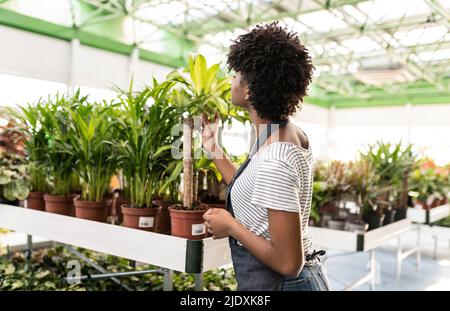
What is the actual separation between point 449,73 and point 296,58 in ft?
35.8

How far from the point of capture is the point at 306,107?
12414 millimetres

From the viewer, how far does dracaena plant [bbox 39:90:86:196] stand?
6.28 ft

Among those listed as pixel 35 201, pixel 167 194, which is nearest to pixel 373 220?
pixel 167 194

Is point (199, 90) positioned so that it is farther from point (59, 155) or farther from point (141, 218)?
point (59, 155)

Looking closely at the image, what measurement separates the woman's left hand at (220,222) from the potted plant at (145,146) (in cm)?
60

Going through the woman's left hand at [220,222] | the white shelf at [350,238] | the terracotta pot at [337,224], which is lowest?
the white shelf at [350,238]

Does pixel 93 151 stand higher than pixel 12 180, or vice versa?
pixel 93 151

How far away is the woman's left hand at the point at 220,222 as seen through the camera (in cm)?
100

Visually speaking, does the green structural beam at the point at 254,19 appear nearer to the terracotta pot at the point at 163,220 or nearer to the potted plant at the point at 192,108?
the potted plant at the point at 192,108

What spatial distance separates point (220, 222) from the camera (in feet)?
3.34

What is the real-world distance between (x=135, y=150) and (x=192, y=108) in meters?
0.31

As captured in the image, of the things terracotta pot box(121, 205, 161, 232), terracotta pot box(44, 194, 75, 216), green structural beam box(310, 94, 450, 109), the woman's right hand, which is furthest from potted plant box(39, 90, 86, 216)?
green structural beam box(310, 94, 450, 109)

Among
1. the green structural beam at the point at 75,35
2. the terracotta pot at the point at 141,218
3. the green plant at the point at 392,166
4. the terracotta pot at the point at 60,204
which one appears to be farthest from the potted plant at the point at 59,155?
the green structural beam at the point at 75,35
